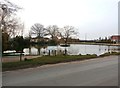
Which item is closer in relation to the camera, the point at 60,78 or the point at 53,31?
the point at 60,78

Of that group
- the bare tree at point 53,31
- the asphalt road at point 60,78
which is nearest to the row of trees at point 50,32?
the bare tree at point 53,31

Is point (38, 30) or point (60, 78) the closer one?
point (60, 78)

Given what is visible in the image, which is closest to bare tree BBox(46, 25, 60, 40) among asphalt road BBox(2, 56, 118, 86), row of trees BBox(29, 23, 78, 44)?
row of trees BBox(29, 23, 78, 44)

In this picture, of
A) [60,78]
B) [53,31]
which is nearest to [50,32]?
[53,31]

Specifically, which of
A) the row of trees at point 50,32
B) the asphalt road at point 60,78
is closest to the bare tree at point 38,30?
the row of trees at point 50,32

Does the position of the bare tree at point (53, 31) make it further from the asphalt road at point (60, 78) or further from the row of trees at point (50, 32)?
the asphalt road at point (60, 78)

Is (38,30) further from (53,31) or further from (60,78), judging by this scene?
(60,78)

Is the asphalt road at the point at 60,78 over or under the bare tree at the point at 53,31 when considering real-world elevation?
under

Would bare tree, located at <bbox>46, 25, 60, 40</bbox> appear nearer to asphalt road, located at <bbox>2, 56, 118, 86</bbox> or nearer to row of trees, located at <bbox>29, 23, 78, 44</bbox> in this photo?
row of trees, located at <bbox>29, 23, 78, 44</bbox>

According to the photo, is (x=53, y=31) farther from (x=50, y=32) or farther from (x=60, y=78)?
(x=60, y=78)

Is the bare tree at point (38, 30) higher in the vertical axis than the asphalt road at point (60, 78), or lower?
higher

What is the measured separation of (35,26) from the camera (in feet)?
381

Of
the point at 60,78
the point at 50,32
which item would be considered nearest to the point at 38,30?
the point at 50,32

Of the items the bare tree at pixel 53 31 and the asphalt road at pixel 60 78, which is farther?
the bare tree at pixel 53 31
